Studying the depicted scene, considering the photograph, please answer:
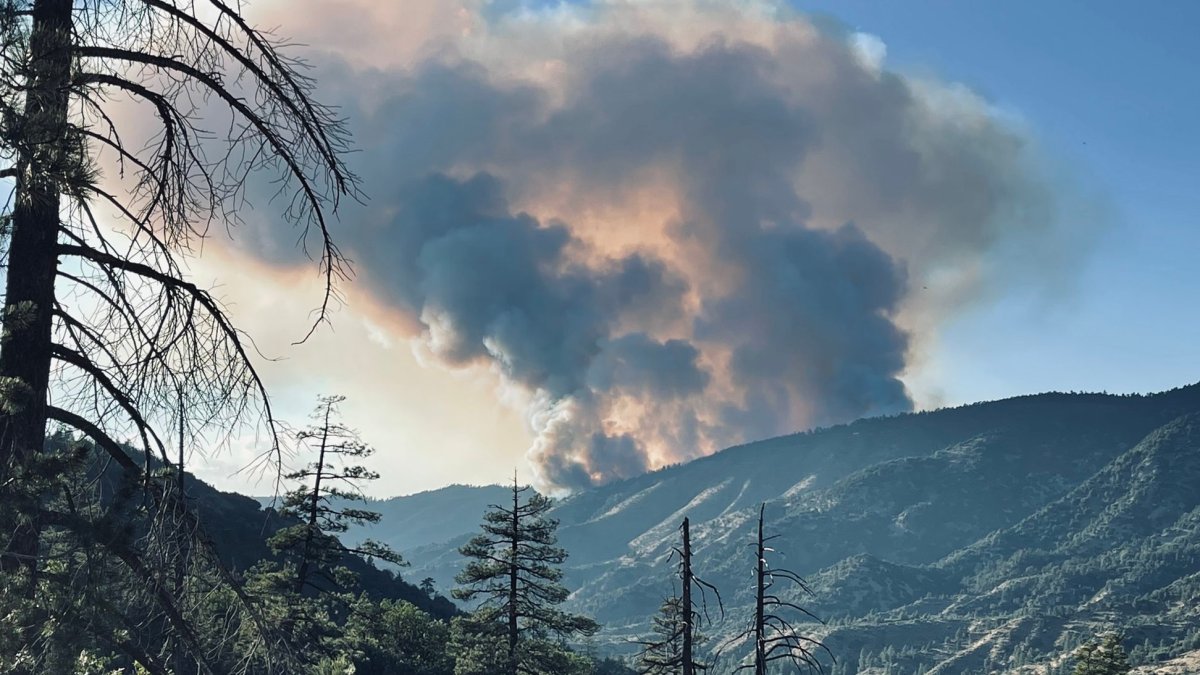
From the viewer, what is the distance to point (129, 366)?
5.22 m

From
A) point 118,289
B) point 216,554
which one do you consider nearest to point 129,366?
point 118,289

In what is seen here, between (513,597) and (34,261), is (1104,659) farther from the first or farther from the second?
(34,261)

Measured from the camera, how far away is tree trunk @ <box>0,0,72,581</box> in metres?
5.02

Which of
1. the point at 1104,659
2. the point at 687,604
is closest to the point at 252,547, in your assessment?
the point at 1104,659

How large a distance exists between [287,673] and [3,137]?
3.39 metres

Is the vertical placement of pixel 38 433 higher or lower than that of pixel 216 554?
higher

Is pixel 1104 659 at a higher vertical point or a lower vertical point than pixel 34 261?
lower

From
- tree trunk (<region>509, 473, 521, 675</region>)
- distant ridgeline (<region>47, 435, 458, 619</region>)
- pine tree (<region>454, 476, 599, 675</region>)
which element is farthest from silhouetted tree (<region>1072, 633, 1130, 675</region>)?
distant ridgeline (<region>47, 435, 458, 619</region>)

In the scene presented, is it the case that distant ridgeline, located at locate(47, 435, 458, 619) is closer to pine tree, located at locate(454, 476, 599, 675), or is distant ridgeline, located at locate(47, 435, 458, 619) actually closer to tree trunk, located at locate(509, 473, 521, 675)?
pine tree, located at locate(454, 476, 599, 675)

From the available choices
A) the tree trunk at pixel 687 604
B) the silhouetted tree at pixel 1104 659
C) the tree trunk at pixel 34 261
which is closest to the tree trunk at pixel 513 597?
the tree trunk at pixel 687 604

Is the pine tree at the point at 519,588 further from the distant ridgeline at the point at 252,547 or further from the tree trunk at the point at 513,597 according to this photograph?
the distant ridgeline at the point at 252,547

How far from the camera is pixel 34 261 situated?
5.53 m

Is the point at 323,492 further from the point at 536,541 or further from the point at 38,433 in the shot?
the point at 38,433

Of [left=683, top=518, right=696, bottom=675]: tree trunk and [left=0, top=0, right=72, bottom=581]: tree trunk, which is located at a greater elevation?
[left=0, top=0, right=72, bottom=581]: tree trunk
